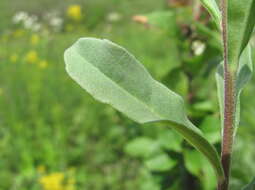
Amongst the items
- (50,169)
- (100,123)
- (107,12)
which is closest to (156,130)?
(100,123)

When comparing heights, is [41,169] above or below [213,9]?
below

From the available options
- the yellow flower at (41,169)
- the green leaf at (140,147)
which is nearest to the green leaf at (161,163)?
the green leaf at (140,147)

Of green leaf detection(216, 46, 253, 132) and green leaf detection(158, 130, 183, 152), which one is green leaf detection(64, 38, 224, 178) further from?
green leaf detection(158, 130, 183, 152)

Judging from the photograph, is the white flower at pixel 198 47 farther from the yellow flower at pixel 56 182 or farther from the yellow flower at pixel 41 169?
the yellow flower at pixel 41 169

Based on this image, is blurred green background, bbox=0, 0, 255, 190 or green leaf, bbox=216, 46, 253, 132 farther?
blurred green background, bbox=0, 0, 255, 190

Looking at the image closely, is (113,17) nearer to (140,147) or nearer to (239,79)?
(140,147)

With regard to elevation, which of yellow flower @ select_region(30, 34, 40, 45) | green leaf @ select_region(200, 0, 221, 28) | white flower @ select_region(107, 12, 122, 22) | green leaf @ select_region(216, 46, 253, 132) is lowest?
white flower @ select_region(107, 12, 122, 22)


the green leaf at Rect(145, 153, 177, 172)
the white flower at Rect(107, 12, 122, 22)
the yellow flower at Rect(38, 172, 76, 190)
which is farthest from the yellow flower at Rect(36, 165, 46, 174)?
the white flower at Rect(107, 12, 122, 22)

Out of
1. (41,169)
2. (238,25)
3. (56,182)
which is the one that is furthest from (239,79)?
(41,169)
